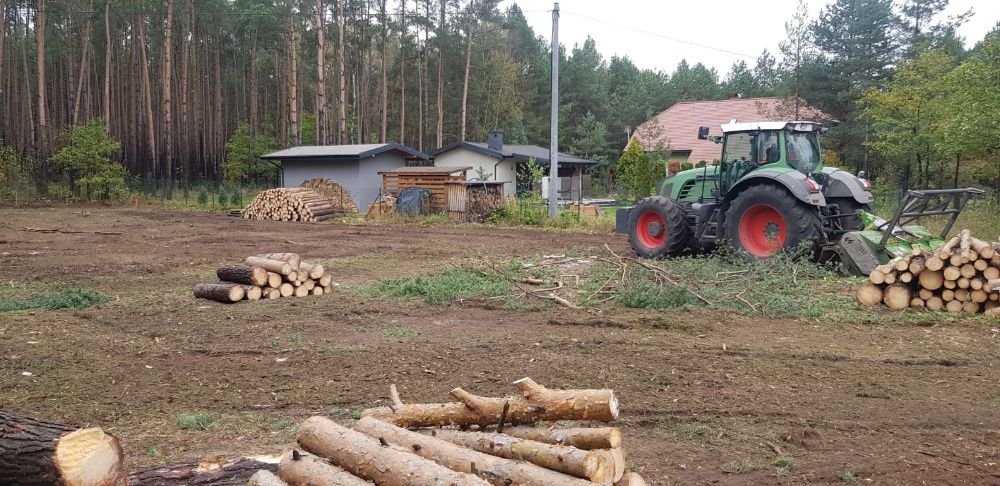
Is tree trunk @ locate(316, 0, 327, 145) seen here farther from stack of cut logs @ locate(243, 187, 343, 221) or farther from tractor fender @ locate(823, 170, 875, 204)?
tractor fender @ locate(823, 170, 875, 204)

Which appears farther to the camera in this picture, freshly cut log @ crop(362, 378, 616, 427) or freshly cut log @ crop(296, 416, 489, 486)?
freshly cut log @ crop(362, 378, 616, 427)

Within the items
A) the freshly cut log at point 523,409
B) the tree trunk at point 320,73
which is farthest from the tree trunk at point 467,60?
the freshly cut log at point 523,409

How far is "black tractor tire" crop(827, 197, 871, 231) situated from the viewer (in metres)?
Result: 12.5

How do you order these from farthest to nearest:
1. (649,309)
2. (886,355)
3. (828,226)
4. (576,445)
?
(828,226)
(649,309)
(886,355)
(576,445)

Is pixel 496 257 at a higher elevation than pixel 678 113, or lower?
lower

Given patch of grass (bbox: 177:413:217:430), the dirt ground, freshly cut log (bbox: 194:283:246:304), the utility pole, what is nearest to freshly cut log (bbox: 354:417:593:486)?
the dirt ground

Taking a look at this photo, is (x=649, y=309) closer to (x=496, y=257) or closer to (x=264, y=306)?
(x=264, y=306)

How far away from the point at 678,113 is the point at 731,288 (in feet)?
132

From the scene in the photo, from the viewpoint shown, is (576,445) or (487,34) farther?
(487,34)

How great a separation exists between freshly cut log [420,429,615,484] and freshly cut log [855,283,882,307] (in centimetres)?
746

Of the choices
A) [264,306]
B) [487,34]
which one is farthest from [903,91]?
[487,34]

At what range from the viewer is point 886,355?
747 centimetres

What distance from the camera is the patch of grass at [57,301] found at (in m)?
10.1

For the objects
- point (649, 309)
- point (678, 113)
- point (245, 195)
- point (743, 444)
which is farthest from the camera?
point (678, 113)
